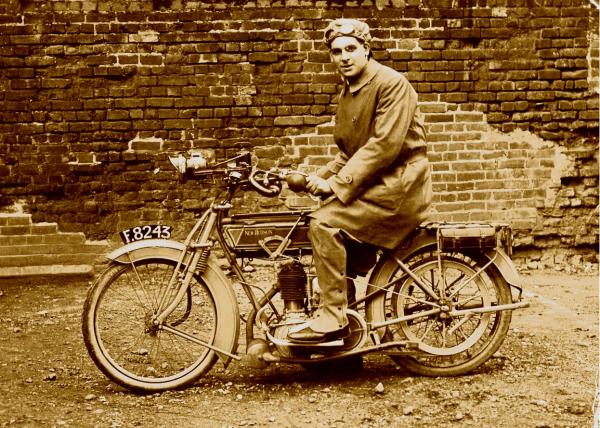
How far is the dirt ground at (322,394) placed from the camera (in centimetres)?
378

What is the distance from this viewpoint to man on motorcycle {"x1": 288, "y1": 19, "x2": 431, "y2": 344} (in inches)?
155

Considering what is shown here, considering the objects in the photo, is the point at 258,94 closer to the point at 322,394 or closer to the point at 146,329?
the point at 146,329

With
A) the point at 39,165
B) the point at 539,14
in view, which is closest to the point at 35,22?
the point at 39,165

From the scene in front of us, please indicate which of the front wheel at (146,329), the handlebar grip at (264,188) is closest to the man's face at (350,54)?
the handlebar grip at (264,188)

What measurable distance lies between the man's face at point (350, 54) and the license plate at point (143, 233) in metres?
1.28

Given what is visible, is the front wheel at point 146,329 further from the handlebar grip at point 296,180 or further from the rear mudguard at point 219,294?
the handlebar grip at point 296,180

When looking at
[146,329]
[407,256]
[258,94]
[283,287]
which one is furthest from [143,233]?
[258,94]

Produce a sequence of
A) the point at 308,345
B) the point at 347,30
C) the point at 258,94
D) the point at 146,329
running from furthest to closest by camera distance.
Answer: the point at 258,94, the point at 146,329, the point at 308,345, the point at 347,30

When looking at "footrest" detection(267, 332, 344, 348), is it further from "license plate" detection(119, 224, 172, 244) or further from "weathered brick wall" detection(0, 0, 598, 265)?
"weathered brick wall" detection(0, 0, 598, 265)

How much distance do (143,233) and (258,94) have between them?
2951mm

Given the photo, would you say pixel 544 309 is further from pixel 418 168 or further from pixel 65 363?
pixel 65 363

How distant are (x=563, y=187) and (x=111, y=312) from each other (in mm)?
4425

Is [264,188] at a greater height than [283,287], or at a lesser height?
greater

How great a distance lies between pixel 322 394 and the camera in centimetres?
408
